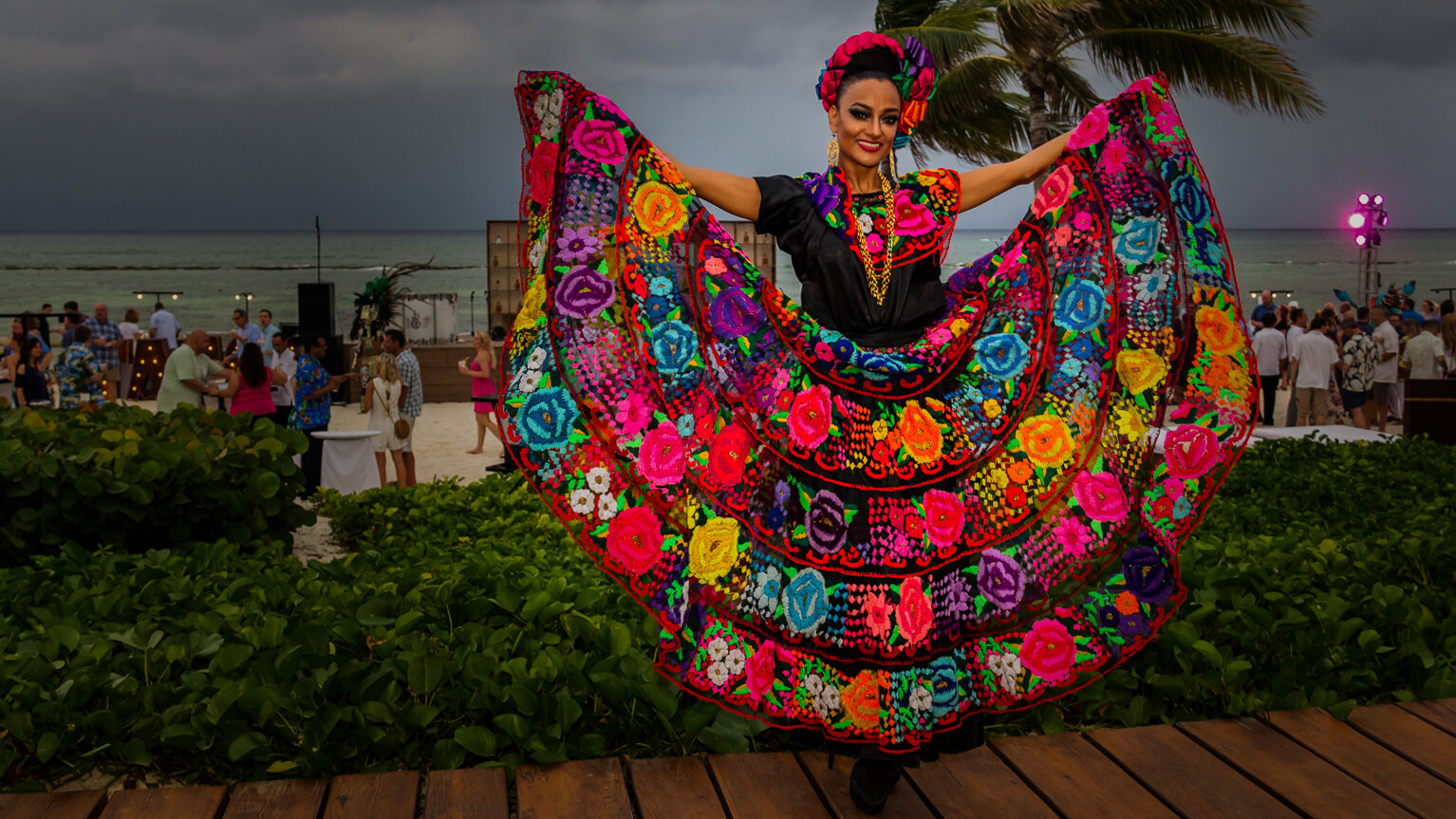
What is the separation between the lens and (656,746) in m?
3.28

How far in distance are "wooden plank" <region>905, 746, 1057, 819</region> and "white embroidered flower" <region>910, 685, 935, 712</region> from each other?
0.44 m

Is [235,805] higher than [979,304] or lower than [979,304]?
lower

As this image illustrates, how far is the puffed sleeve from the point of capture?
2902mm

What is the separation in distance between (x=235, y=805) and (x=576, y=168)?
6.10ft

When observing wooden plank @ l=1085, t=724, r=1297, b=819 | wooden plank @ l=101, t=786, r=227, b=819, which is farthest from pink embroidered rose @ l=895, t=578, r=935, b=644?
wooden plank @ l=101, t=786, r=227, b=819

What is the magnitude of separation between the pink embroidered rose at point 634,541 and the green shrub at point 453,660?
0.69 metres

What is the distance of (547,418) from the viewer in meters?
2.75

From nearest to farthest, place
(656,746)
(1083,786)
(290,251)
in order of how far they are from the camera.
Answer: (1083,786)
(656,746)
(290,251)

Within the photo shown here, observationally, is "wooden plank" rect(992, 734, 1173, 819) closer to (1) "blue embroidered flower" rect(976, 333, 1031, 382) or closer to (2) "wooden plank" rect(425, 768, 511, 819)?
(1) "blue embroidered flower" rect(976, 333, 1031, 382)

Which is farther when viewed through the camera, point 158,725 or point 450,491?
point 450,491

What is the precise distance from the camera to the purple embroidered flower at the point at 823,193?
2887 mm

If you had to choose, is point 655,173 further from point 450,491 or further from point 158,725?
point 450,491

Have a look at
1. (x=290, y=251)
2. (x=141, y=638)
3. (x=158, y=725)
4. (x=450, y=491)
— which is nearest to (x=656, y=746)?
(x=158, y=725)

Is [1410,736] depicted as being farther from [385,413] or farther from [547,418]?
[385,413]
